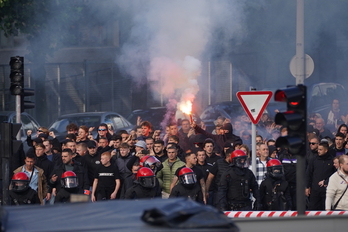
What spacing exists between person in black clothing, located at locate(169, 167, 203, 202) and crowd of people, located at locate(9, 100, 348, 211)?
0.6 inches

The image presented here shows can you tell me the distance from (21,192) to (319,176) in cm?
469

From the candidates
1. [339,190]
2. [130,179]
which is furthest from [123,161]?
[339,190]

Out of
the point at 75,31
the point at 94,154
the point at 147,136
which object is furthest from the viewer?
the point at 75,31

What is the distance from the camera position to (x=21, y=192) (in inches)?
384

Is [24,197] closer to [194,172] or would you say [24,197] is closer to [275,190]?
[194,172]

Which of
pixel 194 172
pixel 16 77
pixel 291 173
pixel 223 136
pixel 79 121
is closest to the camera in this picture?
pixel 194 172

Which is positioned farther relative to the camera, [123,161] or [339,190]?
[123,161]

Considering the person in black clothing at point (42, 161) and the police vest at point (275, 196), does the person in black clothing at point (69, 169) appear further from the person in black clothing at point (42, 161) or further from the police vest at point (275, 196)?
the police vest at point (275, 196)

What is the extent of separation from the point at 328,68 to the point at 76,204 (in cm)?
2233

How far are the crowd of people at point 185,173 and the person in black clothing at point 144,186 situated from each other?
14mm

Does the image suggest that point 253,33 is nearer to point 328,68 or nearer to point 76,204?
point 328,68

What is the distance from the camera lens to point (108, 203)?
147 inches

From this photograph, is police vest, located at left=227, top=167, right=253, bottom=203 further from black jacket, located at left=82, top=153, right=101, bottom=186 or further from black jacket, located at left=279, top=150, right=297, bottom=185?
black jacket, located at left=82, top=153, right=101, bottom=186

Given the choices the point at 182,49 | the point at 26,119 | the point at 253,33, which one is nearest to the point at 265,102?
the point at 182,49
